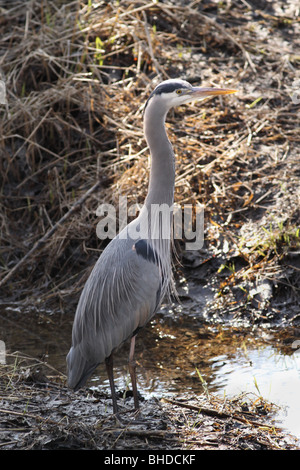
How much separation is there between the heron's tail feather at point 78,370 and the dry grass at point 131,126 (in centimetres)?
195

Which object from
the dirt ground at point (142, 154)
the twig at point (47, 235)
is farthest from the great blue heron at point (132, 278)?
the twig at point (47, 235)

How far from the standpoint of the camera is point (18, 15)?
26.8ft

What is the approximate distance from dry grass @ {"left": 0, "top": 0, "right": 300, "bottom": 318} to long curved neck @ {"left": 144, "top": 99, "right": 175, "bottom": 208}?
5.72 ft

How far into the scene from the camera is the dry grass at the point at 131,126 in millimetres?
6176

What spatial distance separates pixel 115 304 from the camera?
13.4 feet

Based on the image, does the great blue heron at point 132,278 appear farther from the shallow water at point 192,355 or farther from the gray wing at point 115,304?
the shallow water at point 192,355

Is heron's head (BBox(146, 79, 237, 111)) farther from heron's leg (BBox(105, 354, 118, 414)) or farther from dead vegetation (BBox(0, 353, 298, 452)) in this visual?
dead vegetation (BBox(0, 353, 298, 452))

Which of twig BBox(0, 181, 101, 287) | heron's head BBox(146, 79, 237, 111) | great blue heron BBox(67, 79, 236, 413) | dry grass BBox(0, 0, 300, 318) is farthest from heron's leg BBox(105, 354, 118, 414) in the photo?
twig BBox(0, 181, 101, 287)

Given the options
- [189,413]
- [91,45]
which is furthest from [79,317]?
[91,45]

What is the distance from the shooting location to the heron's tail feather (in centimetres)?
396

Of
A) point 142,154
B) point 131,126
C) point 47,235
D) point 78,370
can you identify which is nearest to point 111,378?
Answer: point 78,370

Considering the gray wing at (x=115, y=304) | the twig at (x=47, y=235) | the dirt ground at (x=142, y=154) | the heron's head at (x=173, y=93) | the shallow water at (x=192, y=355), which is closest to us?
the gray wing at (x=115, y=304)

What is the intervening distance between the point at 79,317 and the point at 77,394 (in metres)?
0.50

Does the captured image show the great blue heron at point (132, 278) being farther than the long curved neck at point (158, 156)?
No
